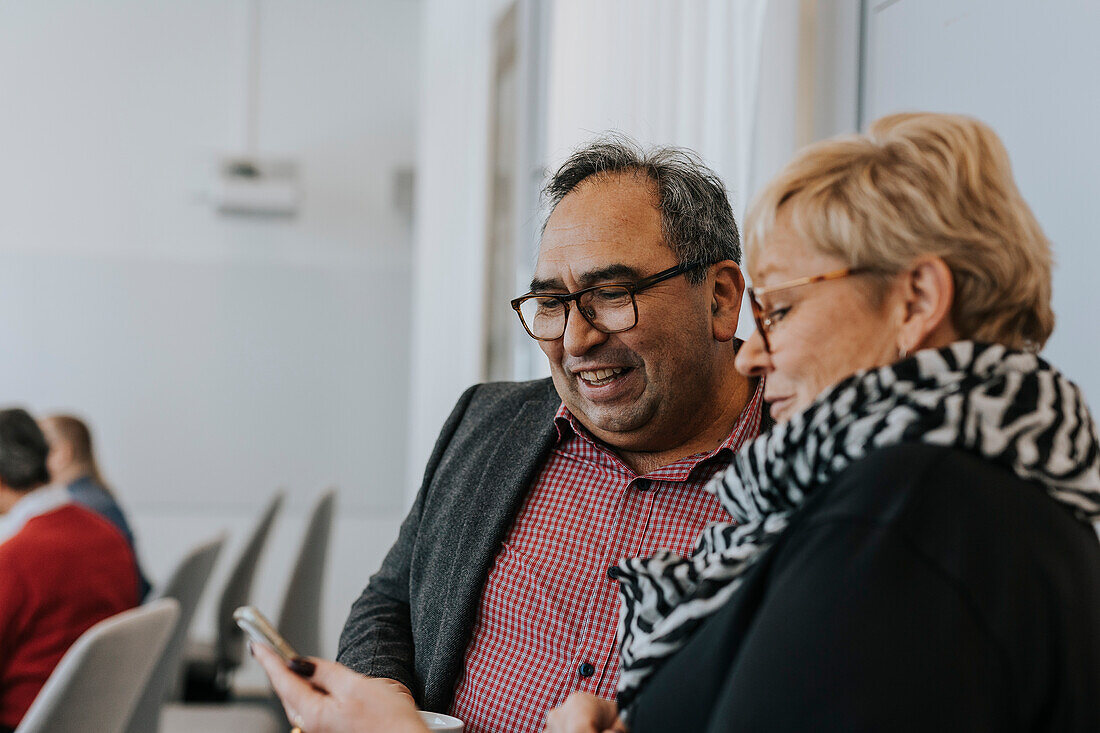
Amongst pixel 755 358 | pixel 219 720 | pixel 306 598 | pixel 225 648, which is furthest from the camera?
pixel 225 648

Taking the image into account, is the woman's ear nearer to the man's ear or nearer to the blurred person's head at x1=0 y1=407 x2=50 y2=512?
the man's ear

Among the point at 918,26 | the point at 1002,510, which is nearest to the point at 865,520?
the point at 1002,510

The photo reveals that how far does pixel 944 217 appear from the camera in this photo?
833 mm

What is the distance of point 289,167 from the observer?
4.76 metres

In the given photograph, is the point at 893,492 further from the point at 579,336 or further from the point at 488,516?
the point at 488,516

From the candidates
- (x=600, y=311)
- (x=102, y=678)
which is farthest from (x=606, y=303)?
(x=102, y=678)

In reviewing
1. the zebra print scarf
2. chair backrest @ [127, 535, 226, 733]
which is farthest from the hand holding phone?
chair backrest @ [127, 535, 226, 733]

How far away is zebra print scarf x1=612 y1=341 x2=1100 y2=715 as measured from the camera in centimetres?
77

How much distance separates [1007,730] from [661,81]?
5.17 feet

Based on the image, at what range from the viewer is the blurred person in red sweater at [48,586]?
2.28 meters

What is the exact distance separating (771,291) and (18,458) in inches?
97.7

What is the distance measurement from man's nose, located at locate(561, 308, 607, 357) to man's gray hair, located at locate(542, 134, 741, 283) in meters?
0.16

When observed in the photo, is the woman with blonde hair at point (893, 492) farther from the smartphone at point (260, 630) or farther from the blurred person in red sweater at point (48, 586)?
the blurred person in red sweater at point (48, 586)

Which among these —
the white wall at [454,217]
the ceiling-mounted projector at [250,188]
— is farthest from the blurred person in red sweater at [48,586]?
the ceiling-mounted projector at [250,188]
